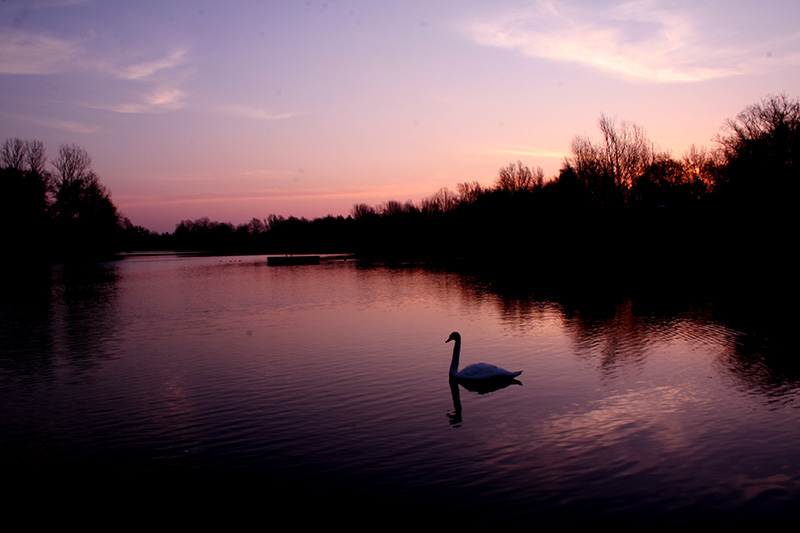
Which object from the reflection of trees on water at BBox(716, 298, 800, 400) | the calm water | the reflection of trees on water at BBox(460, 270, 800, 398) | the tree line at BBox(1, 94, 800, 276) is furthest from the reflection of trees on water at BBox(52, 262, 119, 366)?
the tree line at BBox(1, 94, 800, 276)

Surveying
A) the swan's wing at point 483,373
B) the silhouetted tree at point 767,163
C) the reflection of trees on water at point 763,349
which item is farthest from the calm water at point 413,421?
the silhouetted tree at point 767,163

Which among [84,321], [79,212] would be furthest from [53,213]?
[84,321]

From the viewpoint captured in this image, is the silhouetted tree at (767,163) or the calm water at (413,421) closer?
the calm water at (413,421)

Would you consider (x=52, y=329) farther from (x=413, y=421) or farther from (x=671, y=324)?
(x=671, y=324)

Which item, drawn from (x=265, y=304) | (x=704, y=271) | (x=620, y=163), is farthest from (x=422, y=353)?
Answer: (x=620, y=163)

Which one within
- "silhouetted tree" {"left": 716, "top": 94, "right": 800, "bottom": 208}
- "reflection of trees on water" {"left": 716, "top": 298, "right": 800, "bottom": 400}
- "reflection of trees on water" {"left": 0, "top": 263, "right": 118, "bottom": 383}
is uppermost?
"silhouetted tree" {"left": 716, "top": 94, "right": 800, "bottom": 208}

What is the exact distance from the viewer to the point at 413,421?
10125mm

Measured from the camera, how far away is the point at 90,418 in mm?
10609

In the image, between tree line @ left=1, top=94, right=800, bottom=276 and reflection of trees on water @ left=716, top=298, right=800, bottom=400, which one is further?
tree line @ left=1, top=94, right=800, bottom=276

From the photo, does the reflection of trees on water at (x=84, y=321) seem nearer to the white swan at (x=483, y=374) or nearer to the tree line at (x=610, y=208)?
the white swan at (x=483, y=374)

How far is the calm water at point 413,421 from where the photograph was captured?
23.3ft

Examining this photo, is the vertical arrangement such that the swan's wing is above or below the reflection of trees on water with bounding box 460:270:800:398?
above

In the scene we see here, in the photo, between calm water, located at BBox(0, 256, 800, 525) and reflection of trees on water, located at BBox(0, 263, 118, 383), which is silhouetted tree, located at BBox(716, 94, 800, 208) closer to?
calm water, located at BBox(0, 256, 800, 525)

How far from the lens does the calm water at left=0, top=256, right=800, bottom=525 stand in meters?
7.11
